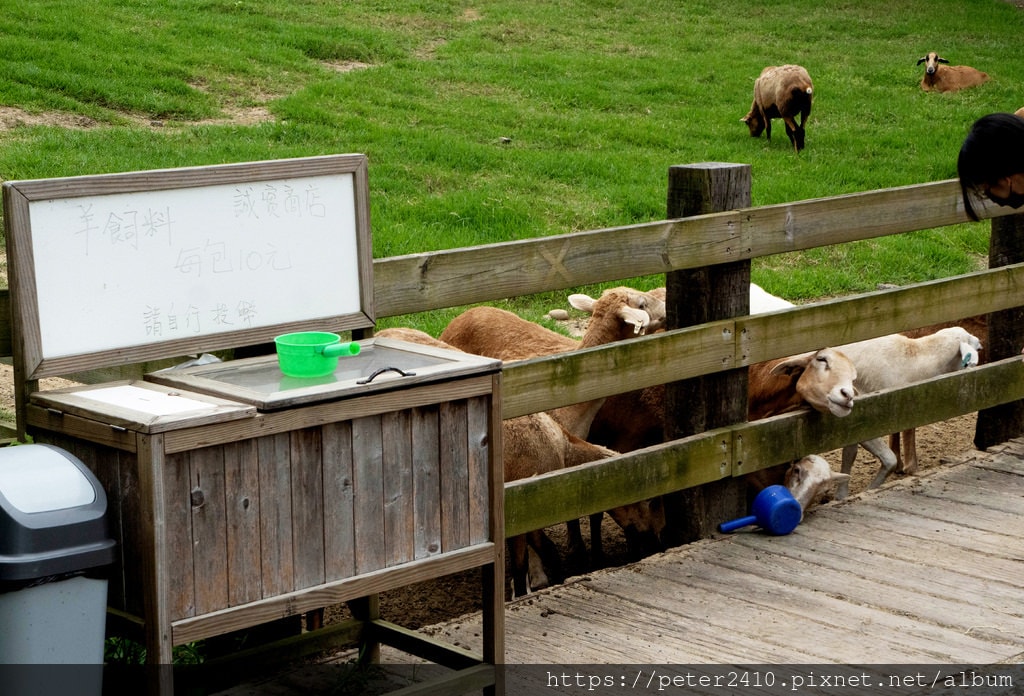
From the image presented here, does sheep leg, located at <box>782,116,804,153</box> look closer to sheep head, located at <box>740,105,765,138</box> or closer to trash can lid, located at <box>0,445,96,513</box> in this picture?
sheep head, located at <box>740,105,765,138</box>

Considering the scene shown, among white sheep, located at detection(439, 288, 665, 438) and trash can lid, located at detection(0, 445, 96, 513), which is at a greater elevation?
trash can lid, located at detection(0, 445, 96, 513)

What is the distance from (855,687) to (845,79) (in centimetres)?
1809

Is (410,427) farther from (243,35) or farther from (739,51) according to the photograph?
(739,51)

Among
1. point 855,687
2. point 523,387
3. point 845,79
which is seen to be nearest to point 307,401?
point 523,387

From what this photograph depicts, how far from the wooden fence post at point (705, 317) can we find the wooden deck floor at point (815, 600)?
6.6 inches

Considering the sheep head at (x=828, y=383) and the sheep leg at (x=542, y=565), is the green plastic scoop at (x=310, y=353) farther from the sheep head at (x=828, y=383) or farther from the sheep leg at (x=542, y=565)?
the sheep head at (x=828, y=383)

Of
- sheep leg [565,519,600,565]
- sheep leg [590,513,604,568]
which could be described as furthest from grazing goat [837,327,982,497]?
sheep leg [565,519,600,565]

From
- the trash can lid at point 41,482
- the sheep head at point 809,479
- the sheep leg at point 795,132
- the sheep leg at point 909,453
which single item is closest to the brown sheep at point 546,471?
the sheep head at point 809,479

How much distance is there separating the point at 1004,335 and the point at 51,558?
5500mm

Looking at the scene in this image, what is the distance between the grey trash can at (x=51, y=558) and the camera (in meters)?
2.85

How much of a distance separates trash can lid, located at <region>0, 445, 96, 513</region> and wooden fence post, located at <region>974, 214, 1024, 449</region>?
5.18 meters

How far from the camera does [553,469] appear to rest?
218 inches

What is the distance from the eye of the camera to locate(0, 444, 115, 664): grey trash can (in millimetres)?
2854

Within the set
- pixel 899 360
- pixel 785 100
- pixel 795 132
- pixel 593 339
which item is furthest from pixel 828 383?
pixel 795 132
